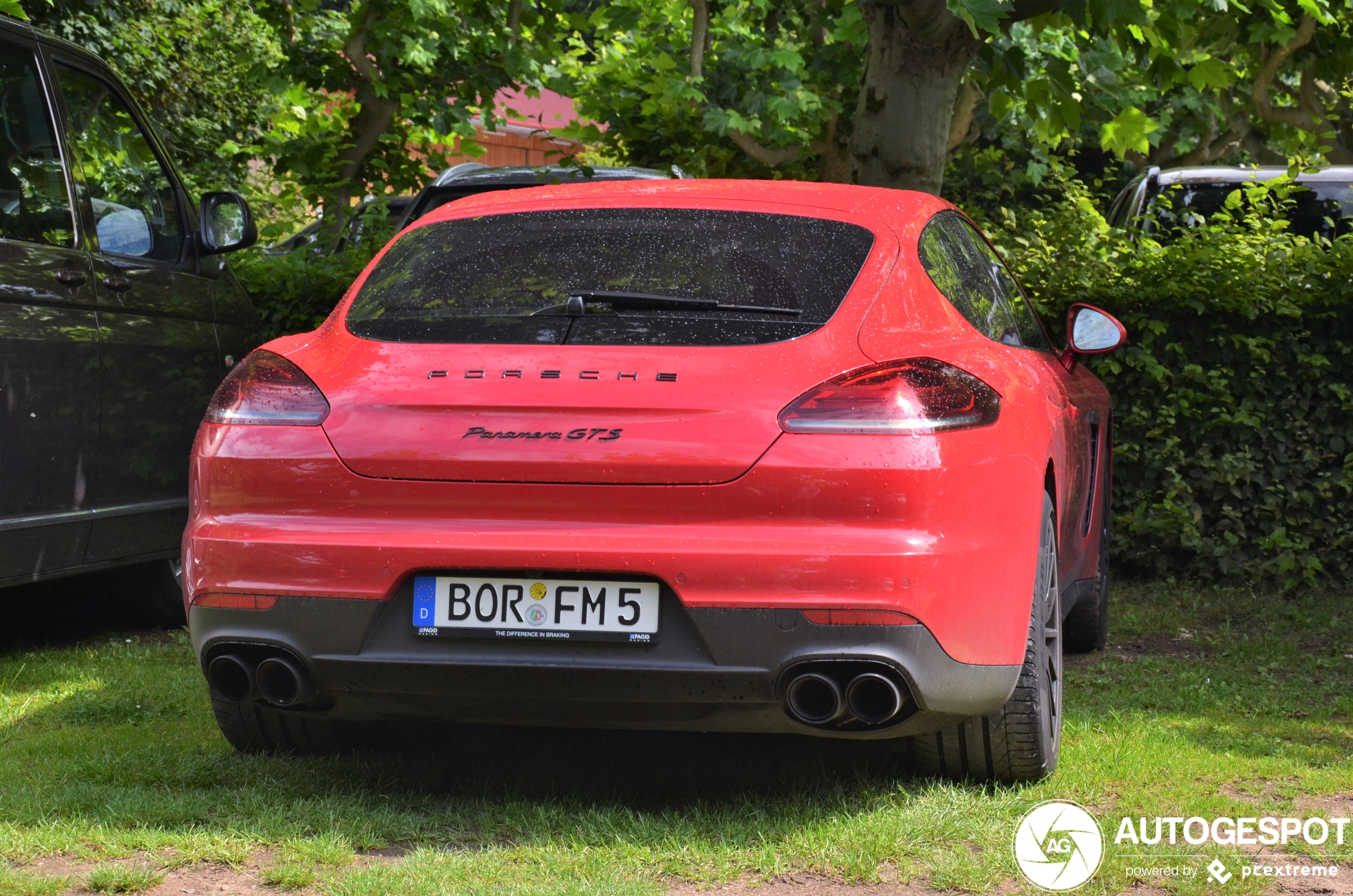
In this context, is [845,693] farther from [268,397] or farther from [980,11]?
[980,11]

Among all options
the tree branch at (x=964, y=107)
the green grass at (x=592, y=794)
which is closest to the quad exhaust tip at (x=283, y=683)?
the green grass at (x=592, y=794)

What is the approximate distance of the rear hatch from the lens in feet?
11.1

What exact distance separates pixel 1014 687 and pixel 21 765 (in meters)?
2.61

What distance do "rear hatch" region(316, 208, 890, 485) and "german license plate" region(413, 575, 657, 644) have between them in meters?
0.23

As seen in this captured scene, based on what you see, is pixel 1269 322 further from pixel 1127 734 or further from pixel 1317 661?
pixel 1127 734

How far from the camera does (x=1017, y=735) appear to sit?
12.5 feet

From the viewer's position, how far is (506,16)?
36.4ft

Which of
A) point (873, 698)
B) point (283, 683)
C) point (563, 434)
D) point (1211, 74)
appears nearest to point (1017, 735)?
point (873, 698)

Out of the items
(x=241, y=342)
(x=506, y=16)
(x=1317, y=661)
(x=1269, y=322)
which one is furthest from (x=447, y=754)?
(x=506, y=16)

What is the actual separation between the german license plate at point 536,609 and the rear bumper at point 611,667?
0.02m

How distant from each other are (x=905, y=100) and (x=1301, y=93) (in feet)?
22.3

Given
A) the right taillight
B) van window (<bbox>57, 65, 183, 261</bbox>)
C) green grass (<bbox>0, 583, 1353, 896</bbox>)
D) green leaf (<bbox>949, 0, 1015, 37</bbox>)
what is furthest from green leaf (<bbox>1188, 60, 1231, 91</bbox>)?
van window (<bbox>57, 65, 183, 261</bbox>)

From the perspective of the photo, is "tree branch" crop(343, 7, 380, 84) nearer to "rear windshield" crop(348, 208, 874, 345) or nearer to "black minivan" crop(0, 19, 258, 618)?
"black minivan" crop(0, 19, 258, 618)

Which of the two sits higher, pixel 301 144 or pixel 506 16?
pixel 506 16
